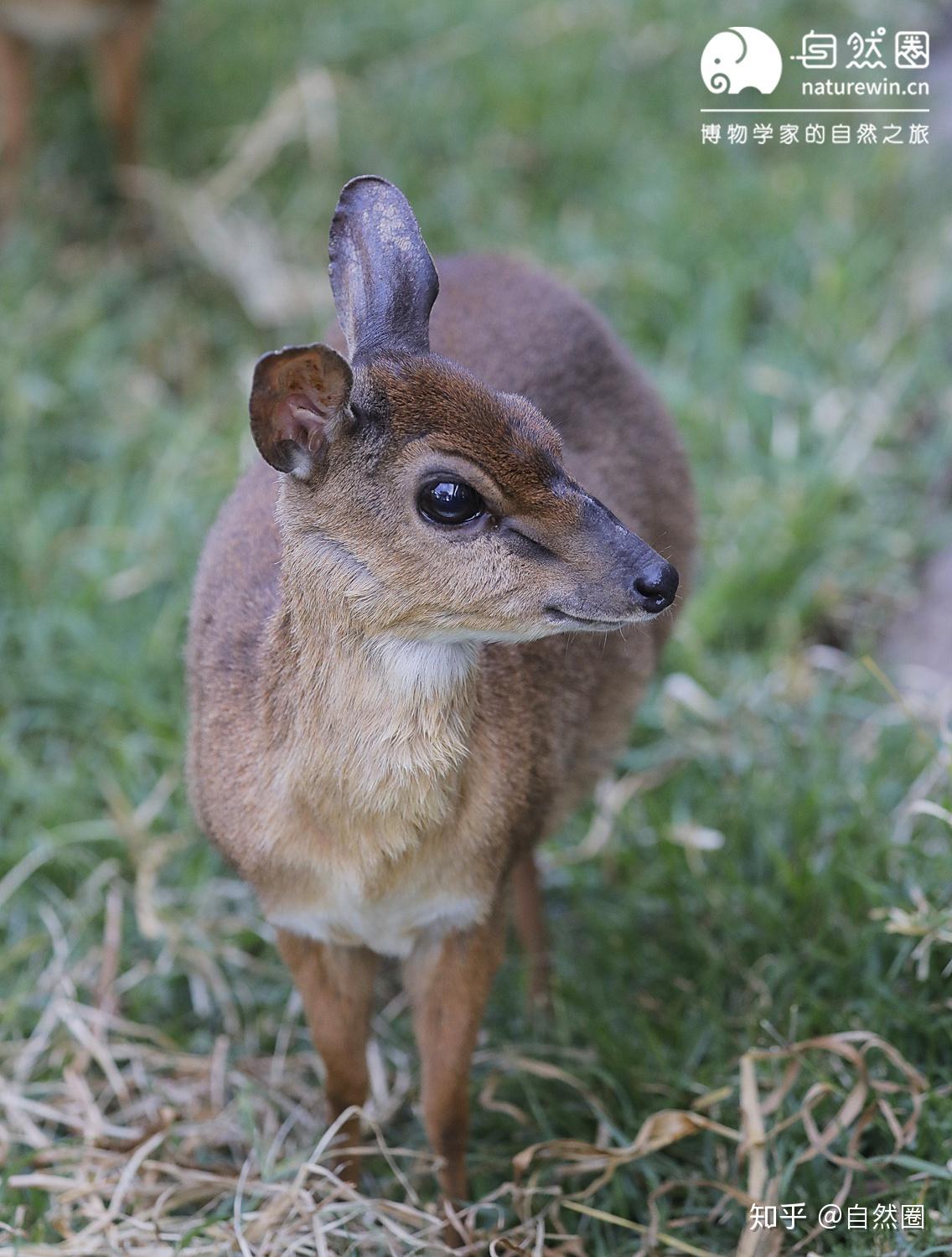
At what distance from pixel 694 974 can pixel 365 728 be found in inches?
55.8

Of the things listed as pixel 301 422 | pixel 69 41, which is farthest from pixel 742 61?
pixel 301 422

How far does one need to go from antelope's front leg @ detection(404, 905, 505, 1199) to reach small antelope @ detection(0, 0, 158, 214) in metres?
3.84

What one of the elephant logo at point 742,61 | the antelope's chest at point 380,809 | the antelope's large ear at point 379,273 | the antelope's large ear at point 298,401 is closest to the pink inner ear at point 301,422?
the antelope's large ear at point 298,401

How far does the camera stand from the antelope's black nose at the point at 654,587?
93.8 inches

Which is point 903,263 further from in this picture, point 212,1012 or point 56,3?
point 212,1012

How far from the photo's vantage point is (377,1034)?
12.1 ft

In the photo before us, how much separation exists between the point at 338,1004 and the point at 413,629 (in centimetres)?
93

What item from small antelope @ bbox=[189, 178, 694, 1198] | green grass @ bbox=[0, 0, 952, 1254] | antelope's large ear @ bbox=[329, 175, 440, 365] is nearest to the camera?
small antelope @ bbox=[189, 178, 694, 1198]

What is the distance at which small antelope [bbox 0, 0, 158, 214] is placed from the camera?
18.6ft

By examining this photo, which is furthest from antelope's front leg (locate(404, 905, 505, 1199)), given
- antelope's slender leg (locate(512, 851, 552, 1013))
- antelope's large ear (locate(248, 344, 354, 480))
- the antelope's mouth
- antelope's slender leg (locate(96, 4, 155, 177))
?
antelope's slender leg (locate(96, 4, 155, 177))

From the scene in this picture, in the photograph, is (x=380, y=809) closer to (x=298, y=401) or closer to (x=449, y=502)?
(x=449, y=502)

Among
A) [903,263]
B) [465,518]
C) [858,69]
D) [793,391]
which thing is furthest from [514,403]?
[858,69]

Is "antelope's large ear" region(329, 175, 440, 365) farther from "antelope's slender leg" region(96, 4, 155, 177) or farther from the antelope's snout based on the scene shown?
"antelope's slender leg" region(96, 4, 155, 177)

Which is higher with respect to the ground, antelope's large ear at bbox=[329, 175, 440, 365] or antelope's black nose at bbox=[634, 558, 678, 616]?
antelope's large ear at bbox=[329, 175, 440, 365]
